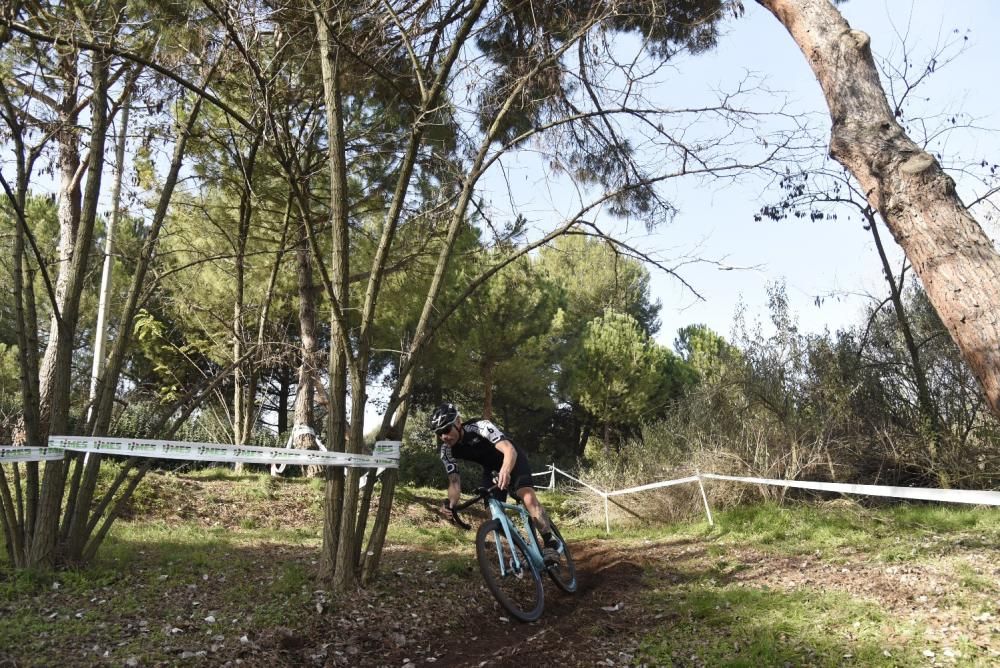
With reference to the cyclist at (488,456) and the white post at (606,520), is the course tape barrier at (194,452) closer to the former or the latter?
the cyclist at (488,456)

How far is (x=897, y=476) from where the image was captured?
32.2 feet

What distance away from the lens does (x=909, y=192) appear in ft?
16.3

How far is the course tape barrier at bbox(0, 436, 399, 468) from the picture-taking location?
5809 millimetres

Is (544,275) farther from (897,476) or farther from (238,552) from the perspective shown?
(238,552)

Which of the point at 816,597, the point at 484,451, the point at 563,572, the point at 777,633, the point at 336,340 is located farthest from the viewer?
the point at 563,572

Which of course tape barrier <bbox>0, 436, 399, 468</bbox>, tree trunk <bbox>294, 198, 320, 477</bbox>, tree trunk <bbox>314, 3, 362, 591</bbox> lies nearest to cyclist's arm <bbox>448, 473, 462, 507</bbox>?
course tape barrier <bbox>0, 436, 399, 468</bbox>

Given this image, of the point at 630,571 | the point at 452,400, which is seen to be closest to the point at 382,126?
the point at 630,571

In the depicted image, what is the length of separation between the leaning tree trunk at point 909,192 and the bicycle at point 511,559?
3.54m

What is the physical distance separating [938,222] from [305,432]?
11749mm

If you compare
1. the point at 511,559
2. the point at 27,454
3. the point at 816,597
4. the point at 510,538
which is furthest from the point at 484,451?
the point at 27,454

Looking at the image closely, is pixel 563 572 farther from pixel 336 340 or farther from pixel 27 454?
pixel 27 454

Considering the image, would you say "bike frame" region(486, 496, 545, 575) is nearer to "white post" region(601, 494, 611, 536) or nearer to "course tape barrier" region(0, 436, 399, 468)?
"course tape barrier" region(0, 436, 399, 468)

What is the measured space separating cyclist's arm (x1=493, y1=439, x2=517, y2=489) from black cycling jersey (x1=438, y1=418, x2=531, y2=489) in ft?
0.17

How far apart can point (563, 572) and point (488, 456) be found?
129 centimetres
